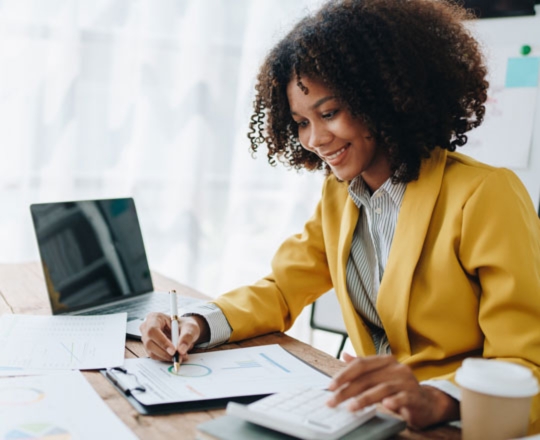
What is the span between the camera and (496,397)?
66cm

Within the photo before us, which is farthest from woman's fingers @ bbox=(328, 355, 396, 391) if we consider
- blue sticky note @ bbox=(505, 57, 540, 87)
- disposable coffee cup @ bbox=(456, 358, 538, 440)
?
blue sticky note @ bbox=(505, 57, 540, 87)

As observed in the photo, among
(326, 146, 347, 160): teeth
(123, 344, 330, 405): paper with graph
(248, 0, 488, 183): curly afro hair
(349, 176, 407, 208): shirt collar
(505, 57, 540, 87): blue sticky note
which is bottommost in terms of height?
(123, 344, 330, 405): paper with graph

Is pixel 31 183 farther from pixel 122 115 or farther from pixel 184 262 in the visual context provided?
pixel 184 262

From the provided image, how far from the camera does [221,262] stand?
254 centimetres

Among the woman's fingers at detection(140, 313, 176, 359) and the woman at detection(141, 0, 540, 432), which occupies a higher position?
the woman at detection(141, 0, 540, 432)

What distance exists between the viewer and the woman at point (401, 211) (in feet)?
3.12

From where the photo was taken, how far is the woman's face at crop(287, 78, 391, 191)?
1.13 metres

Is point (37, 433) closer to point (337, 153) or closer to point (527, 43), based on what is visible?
point (337, 153)

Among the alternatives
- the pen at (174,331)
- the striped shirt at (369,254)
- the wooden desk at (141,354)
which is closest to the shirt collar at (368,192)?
the striped shirt at (369,254)

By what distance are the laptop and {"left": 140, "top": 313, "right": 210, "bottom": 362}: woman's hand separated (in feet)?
0.48

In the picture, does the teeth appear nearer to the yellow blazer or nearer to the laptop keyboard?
the yellow blazer

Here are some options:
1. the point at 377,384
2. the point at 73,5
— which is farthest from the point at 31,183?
the point at 377,384

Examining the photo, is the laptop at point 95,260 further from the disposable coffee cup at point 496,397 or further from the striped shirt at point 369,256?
the disposable coffee cup at point 496,397

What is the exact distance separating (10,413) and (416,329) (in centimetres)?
64
